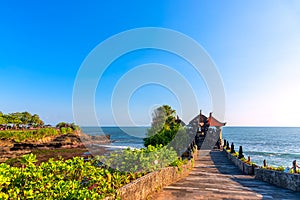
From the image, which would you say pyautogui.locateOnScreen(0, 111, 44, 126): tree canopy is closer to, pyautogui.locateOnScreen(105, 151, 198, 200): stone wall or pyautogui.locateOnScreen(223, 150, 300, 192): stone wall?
pyautogui.locateOnScreen(105, 151, 198, 200): stone wall

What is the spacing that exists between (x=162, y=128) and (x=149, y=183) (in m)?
12.8

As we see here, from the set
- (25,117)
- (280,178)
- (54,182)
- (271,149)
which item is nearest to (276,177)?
(280,178)

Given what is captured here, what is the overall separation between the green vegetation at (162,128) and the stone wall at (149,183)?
7.15 meters

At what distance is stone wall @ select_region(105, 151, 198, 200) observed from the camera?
4.96 meters

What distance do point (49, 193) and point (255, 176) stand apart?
1087 centimetres

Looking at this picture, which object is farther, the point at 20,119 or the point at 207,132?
the point at 20,119

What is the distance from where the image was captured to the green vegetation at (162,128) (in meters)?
17.2

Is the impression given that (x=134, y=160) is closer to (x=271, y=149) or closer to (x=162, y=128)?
(x=162, y=128)

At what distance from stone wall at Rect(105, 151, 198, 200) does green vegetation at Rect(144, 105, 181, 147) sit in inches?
281

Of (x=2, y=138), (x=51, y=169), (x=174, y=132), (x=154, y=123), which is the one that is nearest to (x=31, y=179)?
(x=51, y=169)

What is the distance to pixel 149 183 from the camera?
21.0 ft

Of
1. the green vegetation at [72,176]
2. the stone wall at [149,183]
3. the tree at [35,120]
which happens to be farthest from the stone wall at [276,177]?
the tree at [35,120]

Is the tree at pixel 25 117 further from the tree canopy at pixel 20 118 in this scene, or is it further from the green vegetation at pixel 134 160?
the green vegetation at pixel 134 160

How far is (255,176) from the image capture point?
1091 cm
